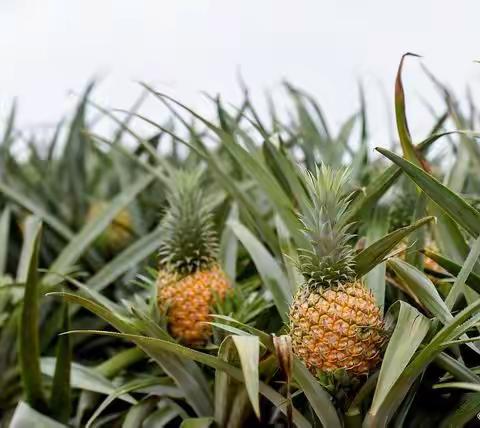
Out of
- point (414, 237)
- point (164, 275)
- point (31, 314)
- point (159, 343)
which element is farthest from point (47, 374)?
point (414, 237)

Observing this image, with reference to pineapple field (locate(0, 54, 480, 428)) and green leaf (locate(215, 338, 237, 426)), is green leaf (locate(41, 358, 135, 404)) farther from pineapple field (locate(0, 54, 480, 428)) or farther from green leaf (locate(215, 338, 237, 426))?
green leaf (locate(215, 338, 237, 426))

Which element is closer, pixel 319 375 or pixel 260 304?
pixel 319 375

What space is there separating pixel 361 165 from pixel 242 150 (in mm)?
371

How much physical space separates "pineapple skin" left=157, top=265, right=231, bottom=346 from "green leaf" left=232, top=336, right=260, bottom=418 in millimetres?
286

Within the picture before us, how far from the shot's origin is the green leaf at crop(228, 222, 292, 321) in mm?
854

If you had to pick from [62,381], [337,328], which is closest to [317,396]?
[337,328]

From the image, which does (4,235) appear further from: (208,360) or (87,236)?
(208,360)

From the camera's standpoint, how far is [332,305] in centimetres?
68

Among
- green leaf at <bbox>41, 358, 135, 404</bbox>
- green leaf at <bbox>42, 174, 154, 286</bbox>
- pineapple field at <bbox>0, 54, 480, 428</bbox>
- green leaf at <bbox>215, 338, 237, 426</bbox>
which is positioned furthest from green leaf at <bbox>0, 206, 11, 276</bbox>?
green leaf at <bbox>215, 338, 237, 426</bbox>

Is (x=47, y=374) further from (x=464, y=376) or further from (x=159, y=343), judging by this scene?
(x=464, y=376)

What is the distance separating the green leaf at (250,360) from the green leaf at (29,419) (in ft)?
1.30

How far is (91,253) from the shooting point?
1.41 metres

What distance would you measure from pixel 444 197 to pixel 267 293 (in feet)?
1.06

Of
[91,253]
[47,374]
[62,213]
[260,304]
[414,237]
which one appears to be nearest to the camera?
[414,237]
